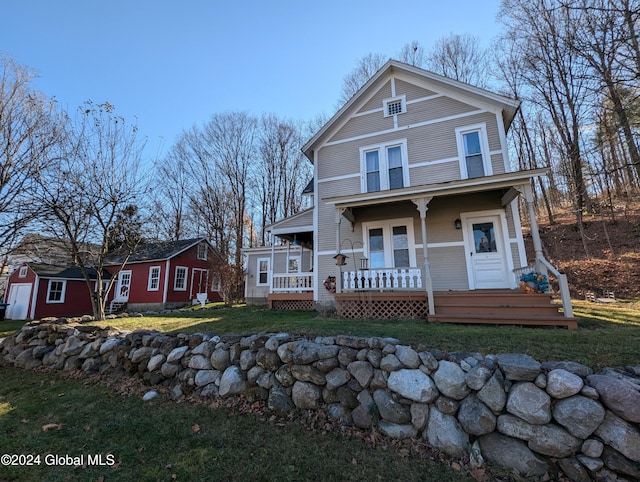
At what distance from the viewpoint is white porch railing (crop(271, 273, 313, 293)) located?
1087 cm

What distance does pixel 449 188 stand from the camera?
716 cm

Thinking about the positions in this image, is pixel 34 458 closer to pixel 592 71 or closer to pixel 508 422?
pixel 508 422

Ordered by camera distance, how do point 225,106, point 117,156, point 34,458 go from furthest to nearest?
1. point 225,106
2. point 117,156
3. point 34,458

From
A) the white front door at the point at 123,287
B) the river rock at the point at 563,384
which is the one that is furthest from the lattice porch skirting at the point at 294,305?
the white front door at the point at 123,287

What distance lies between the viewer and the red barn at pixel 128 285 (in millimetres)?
16000

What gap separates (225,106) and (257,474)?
80.9 feet

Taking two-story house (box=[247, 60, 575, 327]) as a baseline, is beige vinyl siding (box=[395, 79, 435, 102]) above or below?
above

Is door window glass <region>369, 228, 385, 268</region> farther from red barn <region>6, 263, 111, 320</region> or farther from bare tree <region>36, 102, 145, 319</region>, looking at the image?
red barn <region>6, 263, 111, 320</region>

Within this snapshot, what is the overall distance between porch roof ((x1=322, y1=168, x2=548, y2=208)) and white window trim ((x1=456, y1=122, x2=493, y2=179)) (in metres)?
1.30

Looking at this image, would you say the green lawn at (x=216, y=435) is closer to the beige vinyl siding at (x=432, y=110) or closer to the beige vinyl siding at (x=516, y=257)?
the beige vinyl siding at (x=516, y=257)

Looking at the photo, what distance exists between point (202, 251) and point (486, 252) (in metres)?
17.9

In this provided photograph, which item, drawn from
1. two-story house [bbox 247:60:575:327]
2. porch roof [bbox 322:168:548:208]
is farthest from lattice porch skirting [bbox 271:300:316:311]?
porch roof [bbox 322:168:548:208]

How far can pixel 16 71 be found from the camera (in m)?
8.11

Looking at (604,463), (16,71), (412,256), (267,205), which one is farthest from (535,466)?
(267,205)
